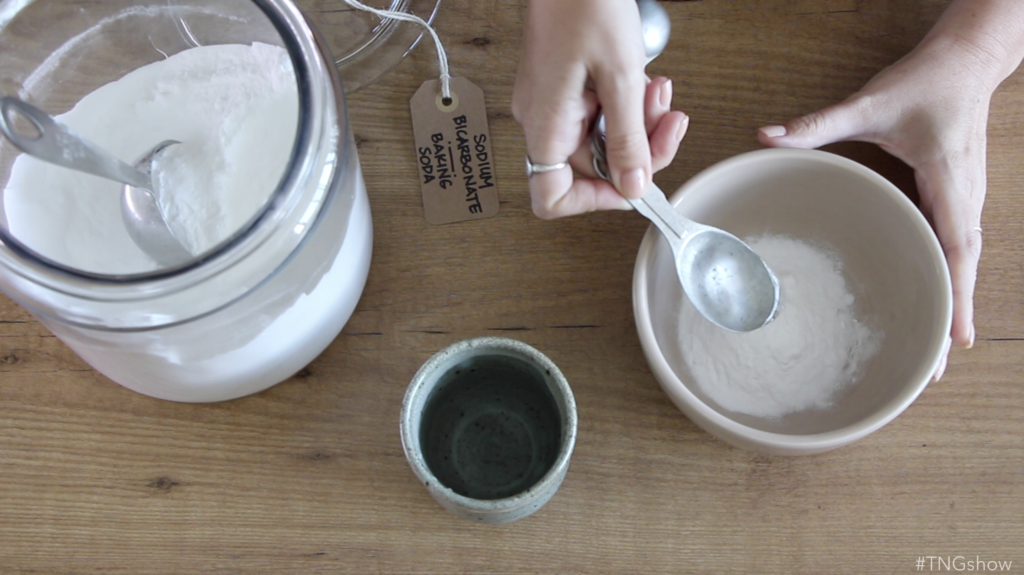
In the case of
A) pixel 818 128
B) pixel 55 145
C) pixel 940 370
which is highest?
pixel 55 145

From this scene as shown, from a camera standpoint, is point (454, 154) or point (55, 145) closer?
point (55, 145)

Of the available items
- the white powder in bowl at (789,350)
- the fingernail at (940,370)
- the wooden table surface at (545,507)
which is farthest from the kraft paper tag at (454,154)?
the fingernail at (940,370)

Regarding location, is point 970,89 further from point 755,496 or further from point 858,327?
point 755,496

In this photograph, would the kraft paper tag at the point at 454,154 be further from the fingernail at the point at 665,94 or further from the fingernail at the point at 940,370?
the fingernail at the point at 940,370

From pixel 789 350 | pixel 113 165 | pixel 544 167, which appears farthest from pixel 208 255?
pixel 789 350

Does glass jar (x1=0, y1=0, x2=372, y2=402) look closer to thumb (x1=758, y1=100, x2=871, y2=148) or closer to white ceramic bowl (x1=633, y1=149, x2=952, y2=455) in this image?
white ceramic bowl (x1=633, y1=149, x2=952, y2=455)

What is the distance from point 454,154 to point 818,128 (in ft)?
1.14

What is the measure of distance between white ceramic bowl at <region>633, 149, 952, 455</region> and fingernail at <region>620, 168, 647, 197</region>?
0.17ft

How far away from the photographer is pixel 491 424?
2.06 ft

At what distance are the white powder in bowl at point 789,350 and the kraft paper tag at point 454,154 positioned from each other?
232 millimetres

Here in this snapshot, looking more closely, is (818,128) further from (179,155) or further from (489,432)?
(179,155)

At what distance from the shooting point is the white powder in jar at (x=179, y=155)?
1.78ft

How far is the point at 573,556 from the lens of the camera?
25.0 inches

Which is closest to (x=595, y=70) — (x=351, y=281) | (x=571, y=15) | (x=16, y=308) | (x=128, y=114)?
(x=571, y=15)
